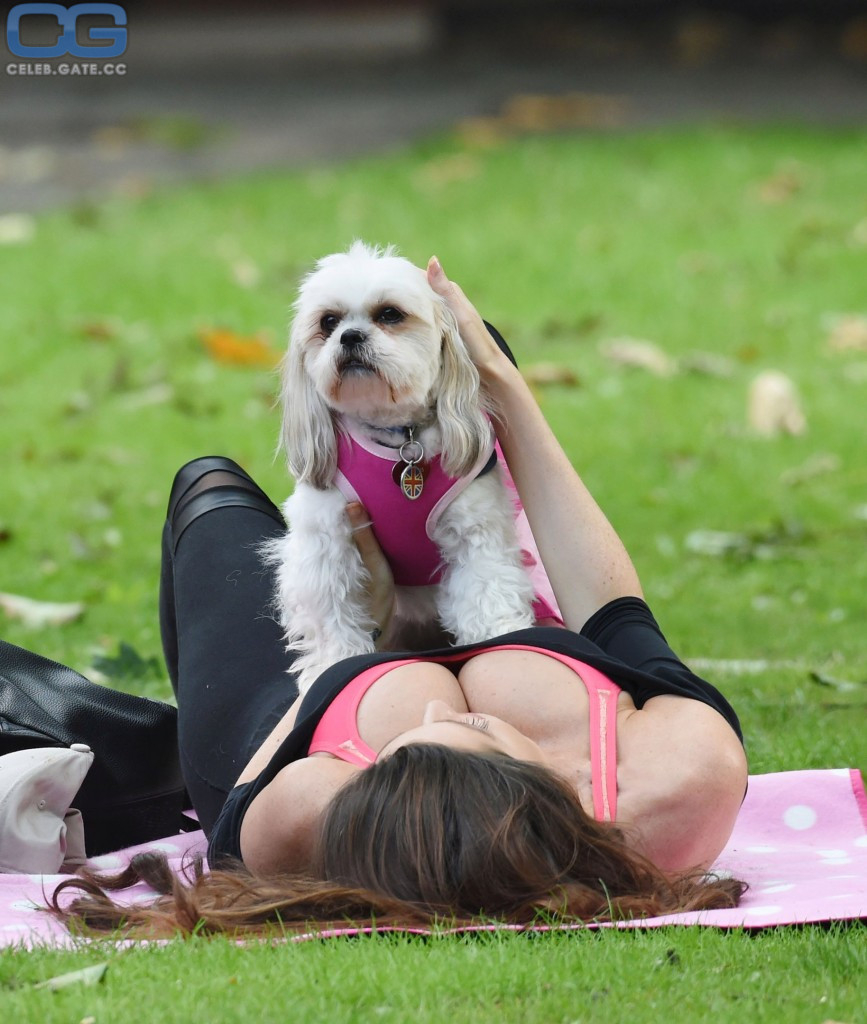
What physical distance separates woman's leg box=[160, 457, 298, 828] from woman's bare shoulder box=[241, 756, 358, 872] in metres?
0.48

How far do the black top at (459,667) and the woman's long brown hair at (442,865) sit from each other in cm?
19

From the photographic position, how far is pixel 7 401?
26.3 feet

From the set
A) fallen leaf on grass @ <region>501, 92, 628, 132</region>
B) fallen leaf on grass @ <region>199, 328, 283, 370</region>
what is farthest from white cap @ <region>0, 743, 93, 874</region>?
fallen leaf on grass @ <region>501, 92, 628, 132</region>

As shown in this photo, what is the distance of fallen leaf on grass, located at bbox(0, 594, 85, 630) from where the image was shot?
18.0 feet

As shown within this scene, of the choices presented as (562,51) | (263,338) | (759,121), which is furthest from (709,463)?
(562,51)

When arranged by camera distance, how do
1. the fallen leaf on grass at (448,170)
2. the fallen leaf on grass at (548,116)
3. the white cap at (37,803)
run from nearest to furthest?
the white cap at (37,803) → the fallen leaf on grass at (448,170) → the fallen leaf on grass at (548,116)

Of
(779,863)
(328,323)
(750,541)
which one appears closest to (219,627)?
(328,323)

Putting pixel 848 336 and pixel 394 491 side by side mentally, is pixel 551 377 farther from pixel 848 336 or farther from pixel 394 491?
pixel 394 491

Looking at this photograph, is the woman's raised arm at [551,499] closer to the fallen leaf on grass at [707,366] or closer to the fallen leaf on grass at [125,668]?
the fallen leaf on grass at [125,668]

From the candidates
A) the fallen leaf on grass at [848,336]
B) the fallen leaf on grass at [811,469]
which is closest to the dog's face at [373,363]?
the fallen leaf on grass at [811,469]

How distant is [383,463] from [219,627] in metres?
0.53

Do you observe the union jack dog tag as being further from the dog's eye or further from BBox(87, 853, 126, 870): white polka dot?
BBox(87, 853, 126, 870): white polka dot

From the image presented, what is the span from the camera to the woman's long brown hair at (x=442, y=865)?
8.28 feet

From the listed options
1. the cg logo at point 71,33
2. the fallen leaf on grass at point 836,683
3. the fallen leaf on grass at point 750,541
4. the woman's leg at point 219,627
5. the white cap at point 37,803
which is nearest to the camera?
the white cap at point 37,803
